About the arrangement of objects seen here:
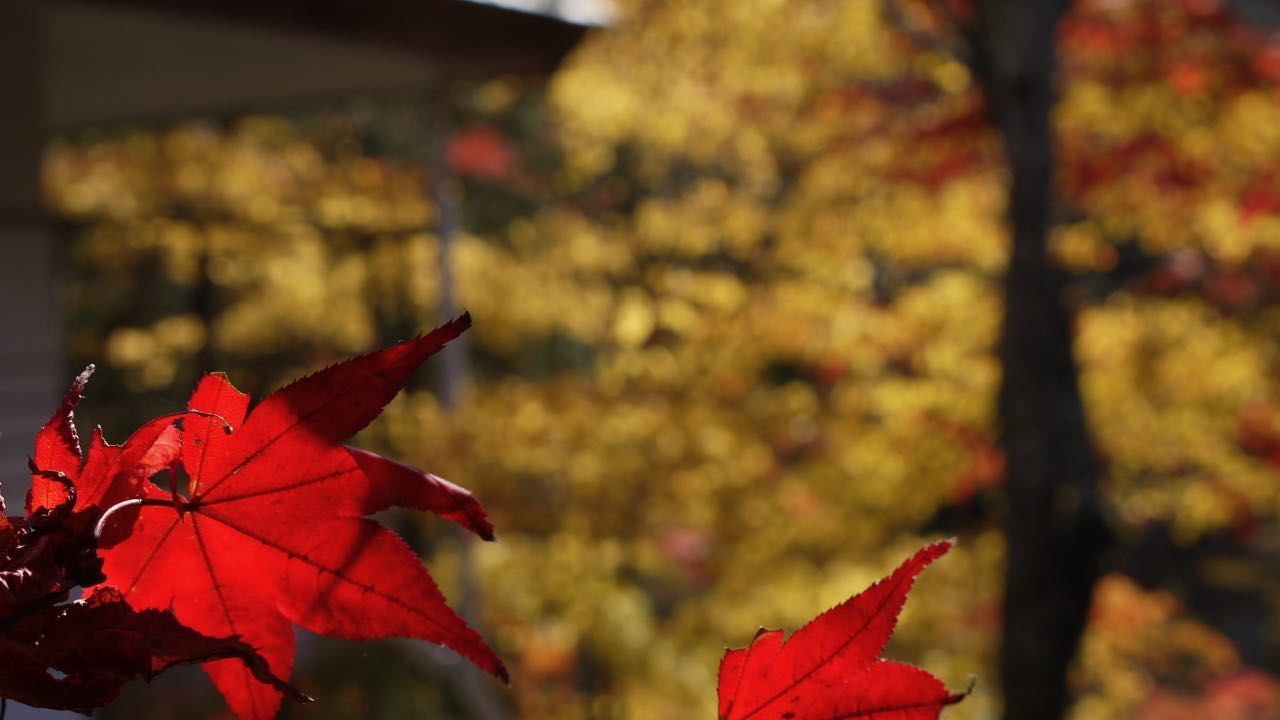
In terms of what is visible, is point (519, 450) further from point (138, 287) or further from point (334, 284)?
point (138, 287)

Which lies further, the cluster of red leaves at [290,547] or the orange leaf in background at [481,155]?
the orange leaf in background at [481,155]

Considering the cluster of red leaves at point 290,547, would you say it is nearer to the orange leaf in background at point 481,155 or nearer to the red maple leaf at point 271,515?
the red maple leaf at point 271,515

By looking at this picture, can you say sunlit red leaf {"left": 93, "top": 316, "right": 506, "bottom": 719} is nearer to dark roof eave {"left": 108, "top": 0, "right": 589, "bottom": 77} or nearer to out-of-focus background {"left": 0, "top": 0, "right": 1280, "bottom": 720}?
dark roof eave {"left": 108, "top": 0, "right": 589, "bottom": 77}

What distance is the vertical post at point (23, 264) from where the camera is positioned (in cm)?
373

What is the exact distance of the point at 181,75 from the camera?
4734 millimetres

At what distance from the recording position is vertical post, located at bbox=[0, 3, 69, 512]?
3734mm

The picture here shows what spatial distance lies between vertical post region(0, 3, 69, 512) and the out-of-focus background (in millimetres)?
334

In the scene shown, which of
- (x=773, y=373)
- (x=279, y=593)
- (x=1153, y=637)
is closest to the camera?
(x=279, y=593)

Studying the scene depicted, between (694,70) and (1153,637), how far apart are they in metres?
3.68

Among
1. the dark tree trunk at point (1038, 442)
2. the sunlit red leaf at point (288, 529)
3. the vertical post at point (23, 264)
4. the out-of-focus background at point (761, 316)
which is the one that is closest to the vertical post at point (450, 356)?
the out-of-focus background at point (761, 316)

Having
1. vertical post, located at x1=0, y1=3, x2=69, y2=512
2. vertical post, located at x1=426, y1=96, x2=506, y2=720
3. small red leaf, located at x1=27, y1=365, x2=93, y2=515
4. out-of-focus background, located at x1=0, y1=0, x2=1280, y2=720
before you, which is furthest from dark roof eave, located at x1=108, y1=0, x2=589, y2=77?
small red leaf, located at x1=27, y1=365, x2=93, y2=515

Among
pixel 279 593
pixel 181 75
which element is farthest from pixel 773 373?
pixel 279 593

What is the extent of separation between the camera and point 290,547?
1.47ft

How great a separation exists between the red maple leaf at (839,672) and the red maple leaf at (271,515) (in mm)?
94
